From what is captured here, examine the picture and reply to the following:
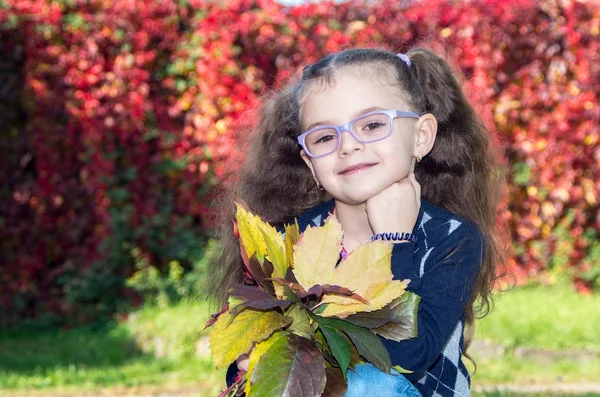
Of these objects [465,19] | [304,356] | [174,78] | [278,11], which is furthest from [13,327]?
[304,356]

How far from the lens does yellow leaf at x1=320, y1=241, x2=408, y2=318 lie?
221 cm

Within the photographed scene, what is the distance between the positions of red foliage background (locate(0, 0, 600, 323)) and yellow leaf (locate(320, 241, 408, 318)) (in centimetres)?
429

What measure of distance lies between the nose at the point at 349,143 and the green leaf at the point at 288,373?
26.8 inches

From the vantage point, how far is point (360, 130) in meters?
2.65

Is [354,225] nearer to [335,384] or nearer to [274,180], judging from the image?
[274,180]

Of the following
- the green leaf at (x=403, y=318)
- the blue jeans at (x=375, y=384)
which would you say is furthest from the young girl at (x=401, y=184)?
the green leaf at (x=403, y=318)

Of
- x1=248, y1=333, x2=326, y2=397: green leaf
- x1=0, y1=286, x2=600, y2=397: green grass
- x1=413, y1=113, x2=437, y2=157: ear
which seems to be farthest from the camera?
x1=0, y1=286, x2=600, y2=397: green grass

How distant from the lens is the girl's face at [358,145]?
2648 mm

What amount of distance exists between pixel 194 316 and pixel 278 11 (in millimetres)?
2279

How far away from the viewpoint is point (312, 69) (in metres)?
2.89

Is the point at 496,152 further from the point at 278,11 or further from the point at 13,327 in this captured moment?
the point at 13,327

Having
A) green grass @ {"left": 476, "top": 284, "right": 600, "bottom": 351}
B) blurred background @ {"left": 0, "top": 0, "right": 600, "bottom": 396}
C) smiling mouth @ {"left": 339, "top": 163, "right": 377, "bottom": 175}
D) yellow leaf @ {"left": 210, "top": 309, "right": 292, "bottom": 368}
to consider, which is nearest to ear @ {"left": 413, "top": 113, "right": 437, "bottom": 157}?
smiling mouth @ {"left": 339, "top": 163, "right": 377, "bottom": 175}

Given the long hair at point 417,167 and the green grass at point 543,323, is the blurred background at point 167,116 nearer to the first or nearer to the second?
the green grass at point 543,323

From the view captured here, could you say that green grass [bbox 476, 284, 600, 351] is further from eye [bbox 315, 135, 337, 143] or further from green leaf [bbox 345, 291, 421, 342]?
green leaf [bbox 345, 291, 421, 342]
